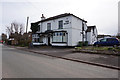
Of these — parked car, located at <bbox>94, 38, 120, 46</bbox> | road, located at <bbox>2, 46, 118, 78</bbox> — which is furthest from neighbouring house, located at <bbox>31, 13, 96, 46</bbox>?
road, located at <bbox>2, 46, 118, 78</bbox>

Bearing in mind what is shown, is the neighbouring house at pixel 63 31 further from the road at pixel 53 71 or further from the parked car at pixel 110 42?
the road at pixel 53 71

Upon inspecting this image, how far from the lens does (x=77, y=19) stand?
22.2 m

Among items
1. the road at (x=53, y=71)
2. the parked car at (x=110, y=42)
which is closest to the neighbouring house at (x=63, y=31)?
the parked car at (x=110, y=42)

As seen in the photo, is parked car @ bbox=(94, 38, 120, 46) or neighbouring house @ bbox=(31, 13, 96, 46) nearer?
parked car @ bbox=(94, 38, 120, 46)

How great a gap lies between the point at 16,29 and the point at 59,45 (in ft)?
106

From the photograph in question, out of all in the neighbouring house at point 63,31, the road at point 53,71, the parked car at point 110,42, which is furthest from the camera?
the neighbouring house at point 63,31

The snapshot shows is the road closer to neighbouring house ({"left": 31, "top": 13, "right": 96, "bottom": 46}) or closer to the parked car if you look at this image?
the parked car

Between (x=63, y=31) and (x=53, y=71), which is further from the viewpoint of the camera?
(x=63, y=31)

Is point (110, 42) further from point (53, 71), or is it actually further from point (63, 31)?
point (53, 71)

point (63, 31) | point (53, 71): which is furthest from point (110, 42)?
point (53, 71)

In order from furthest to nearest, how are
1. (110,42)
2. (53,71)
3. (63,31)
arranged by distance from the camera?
(63,31)
(110,42)
(53,71)

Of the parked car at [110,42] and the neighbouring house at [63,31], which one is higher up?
the neighbouring house at [63,31]

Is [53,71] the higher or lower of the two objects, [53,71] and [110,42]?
the lower

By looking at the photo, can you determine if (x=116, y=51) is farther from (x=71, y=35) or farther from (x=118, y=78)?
(x=71, y=35)
